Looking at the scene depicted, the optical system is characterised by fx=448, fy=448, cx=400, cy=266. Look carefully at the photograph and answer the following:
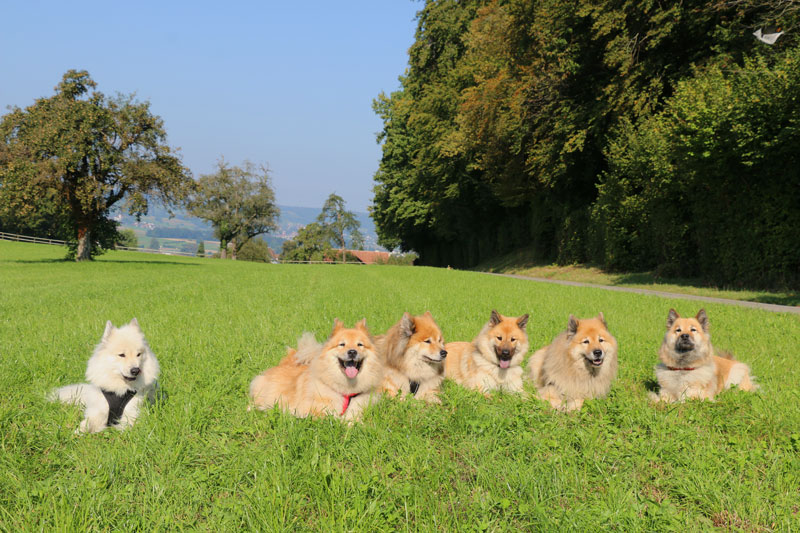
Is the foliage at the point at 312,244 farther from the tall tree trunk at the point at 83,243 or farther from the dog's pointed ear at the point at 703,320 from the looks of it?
the dog's pointed ear at the point at 703,320

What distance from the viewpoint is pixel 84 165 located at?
3506 centimetres

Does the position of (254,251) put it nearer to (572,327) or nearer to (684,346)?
(572,327)

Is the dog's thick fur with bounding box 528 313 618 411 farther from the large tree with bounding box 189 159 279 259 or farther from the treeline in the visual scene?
the large tree with bounding box 189 159 279 259

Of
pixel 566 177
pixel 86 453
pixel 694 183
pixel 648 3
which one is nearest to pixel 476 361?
pixel 86 453

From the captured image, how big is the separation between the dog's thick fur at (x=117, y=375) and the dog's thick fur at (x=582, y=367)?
4264 mm

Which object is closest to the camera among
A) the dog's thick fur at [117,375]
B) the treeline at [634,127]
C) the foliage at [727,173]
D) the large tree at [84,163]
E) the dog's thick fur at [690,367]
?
the dog's thick fur at [117,375]

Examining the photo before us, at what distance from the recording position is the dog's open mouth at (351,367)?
455 centimetres

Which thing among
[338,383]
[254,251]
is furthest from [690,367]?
[254,251]

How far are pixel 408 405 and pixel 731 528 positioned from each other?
2.73 m

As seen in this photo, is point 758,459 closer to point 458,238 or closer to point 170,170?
point 170,170

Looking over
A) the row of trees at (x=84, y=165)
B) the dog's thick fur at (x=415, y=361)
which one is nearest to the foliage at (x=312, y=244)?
the row of trees at (x=84, y=165)

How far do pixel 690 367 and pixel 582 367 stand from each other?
1.33 m

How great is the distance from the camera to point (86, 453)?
3.60 m

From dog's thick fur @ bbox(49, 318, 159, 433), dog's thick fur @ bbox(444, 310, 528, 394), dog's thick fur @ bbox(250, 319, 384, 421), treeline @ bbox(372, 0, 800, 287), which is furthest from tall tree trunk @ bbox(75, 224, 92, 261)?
dog's thick fur @ bbox(444, 310, 528, 394)
